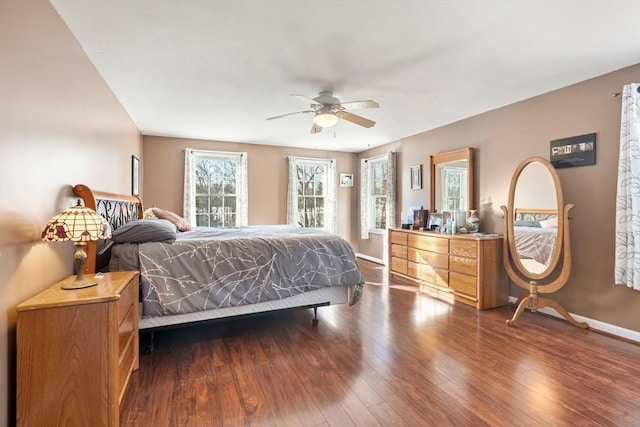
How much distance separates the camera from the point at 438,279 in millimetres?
4215

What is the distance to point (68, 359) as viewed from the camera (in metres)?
1.42

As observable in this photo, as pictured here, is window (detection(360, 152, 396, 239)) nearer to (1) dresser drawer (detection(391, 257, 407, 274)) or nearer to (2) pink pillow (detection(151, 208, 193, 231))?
(1) dresser drawer (detection(391, 257, 407, 274))

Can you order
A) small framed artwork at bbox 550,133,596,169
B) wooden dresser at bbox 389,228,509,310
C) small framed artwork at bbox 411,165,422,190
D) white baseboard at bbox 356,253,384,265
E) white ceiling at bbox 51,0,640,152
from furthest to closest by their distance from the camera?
1. white baseboard at bbox 356,253,384,265
2. small framed artwork at bbox 411,165,422,190
3. wooden dresser at bbox 389,228,509,310
4. small framed artwork at bbox 550,133,596,169
5. white ceiling at bbox 51,0,640,152

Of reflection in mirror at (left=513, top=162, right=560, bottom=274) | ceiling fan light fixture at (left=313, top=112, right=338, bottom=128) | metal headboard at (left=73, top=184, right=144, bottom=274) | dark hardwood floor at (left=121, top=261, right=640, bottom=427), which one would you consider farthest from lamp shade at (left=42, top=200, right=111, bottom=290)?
reflection in mirror at (left=513, top=162, right=560, bottom=274)

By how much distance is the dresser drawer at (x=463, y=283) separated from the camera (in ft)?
12.1

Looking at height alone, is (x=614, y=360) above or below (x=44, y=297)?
below

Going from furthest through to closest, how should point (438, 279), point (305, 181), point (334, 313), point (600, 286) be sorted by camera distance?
1. point (305, 181)
2. point (438, 279)
3. point (334, 313)
4. point (600, 286)

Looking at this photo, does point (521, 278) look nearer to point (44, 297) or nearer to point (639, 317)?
point (639, 317)

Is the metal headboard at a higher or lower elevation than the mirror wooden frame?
lower

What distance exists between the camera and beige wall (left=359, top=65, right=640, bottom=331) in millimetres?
2916

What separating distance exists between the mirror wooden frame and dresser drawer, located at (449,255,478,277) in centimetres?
79

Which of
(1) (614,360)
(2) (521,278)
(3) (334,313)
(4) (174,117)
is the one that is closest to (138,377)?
(3) (334,313)

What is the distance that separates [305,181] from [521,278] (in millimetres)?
4338

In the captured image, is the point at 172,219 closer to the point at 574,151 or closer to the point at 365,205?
the point at 365,205
